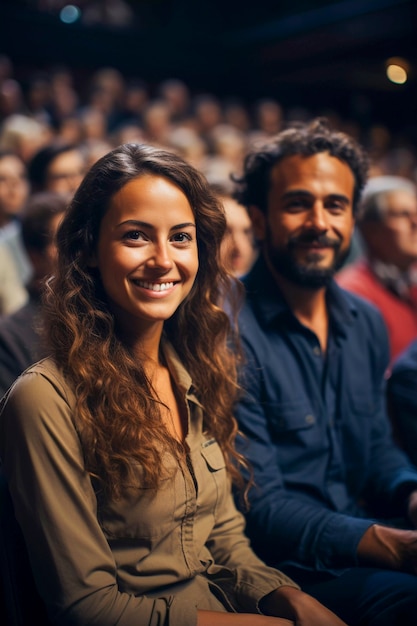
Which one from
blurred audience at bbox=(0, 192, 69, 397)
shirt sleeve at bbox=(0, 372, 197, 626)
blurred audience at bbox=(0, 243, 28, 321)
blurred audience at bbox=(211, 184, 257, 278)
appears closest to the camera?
shirt sleeve at bbox=(0, 372, 197, 626)

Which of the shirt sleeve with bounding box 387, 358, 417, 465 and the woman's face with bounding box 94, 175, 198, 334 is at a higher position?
the woman's face with bounding box 94, 175, 198, 334

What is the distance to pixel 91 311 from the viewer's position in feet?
3.68

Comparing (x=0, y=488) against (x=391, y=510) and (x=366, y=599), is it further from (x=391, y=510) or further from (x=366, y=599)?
(x=391, y=510)

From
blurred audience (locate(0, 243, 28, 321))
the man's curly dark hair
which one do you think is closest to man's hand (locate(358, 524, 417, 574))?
the man's curly dark hair

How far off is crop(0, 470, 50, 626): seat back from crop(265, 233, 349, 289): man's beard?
2.58 ft

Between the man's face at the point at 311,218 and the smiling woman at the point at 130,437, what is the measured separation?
1.04ft

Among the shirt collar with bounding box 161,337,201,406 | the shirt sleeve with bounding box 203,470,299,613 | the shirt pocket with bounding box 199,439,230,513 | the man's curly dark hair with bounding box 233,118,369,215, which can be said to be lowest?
the shirt sleeve with bounding box 203,470,299,613

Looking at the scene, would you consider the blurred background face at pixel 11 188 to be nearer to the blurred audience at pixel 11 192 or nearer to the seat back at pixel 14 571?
the blurred audience at pixel 11 192

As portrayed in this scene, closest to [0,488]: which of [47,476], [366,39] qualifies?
[47,476]

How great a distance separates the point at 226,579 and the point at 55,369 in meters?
0.49

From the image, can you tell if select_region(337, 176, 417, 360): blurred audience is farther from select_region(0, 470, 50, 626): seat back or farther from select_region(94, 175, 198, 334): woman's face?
select_region(0, 470, 50, 626): seat back

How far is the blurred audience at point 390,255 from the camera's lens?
102 inches

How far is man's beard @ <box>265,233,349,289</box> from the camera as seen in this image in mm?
1533

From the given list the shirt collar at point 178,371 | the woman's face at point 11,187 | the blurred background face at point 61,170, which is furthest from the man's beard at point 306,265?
the woman's face at point 11,187
